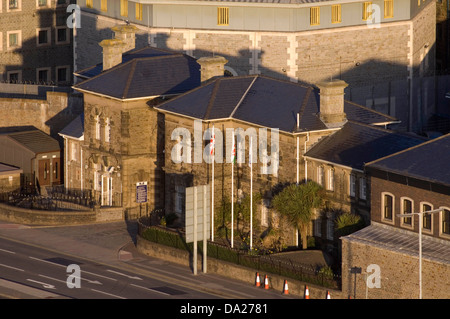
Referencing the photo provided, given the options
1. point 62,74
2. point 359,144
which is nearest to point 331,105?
point 359,144

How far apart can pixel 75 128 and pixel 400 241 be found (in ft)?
116

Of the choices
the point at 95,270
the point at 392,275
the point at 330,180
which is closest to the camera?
the point at 392,275

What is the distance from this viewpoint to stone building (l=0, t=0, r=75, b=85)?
15425 cm

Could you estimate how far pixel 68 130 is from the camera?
118625 millimetres

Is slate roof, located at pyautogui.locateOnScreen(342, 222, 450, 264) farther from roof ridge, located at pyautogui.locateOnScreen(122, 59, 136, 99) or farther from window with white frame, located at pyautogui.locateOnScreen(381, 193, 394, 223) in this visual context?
roof ridge, located at pyautogui.locateOnScreen(122, 59, 136, 99)

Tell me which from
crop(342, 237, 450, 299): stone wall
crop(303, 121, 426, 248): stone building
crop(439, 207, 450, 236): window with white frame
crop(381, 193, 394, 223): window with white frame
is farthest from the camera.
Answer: crop(303, 121, 426, 248): stone building

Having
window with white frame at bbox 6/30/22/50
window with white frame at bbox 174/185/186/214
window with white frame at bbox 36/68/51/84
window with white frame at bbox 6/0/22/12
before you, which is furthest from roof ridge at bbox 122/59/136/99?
window with white frame at bbox 6/0/22/12

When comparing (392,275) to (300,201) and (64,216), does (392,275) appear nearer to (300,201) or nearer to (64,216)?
(300,201)

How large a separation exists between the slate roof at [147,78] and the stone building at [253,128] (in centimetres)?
354

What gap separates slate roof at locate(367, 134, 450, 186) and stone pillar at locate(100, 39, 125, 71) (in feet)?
90.5

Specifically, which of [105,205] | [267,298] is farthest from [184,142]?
[267,298]

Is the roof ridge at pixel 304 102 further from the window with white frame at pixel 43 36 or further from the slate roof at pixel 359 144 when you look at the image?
the window with white frame at pixel 43 36

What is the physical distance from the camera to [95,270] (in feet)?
325

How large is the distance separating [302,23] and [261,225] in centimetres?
2991
